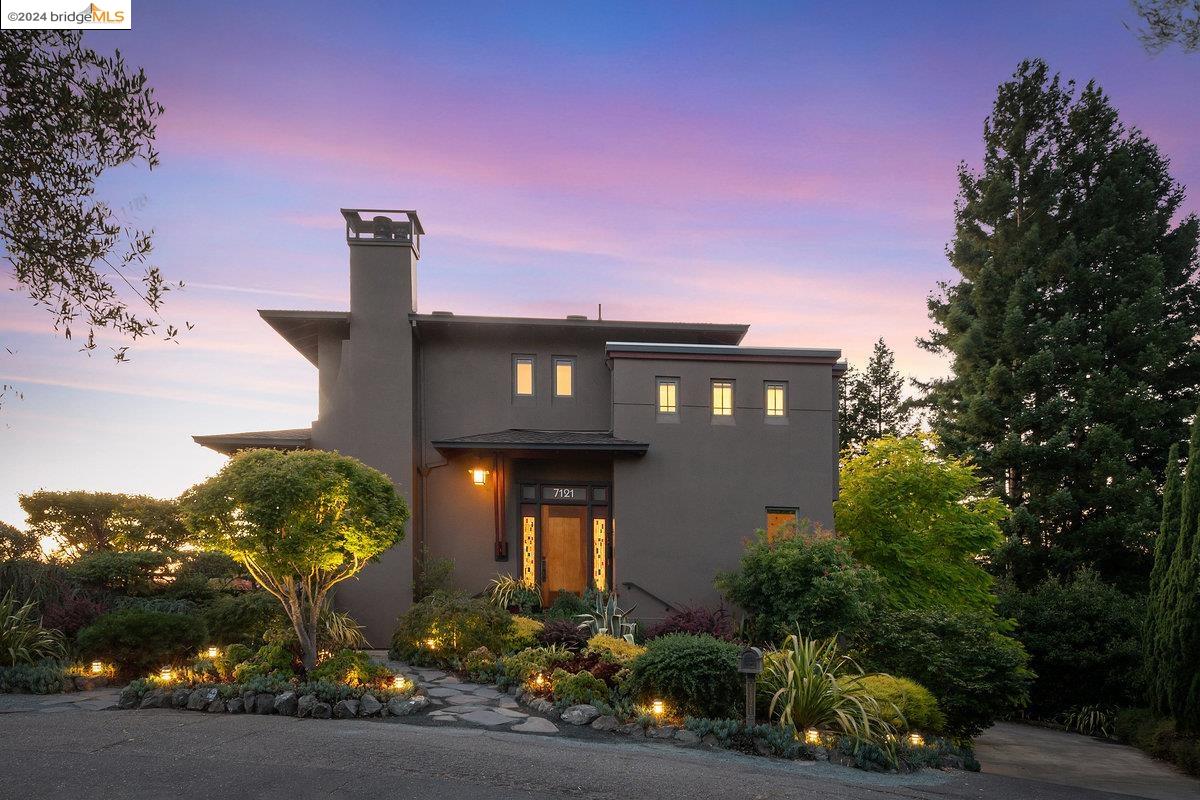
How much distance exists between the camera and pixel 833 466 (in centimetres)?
1427

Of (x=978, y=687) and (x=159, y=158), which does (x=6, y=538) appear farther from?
(x=978, y=687)

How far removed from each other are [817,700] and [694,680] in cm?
141

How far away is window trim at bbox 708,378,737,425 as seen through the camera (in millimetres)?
14281

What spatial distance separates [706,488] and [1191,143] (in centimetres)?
1889

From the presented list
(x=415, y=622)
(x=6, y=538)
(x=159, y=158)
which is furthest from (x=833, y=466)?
(x=6, y=538)

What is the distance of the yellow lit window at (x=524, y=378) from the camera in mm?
15227

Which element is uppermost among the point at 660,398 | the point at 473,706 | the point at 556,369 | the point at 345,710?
the point at 556,369

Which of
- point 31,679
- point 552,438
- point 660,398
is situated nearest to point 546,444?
point 552,438

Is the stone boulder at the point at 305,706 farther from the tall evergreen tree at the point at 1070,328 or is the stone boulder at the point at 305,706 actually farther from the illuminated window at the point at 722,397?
the tall evergreen tree at the point at 1070,328

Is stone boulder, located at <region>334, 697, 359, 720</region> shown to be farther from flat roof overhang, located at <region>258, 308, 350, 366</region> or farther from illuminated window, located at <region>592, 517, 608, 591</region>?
flat roof overhang, located at <region>258, 308, 350, 366</region>

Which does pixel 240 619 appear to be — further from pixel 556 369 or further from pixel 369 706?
pixel 556 369

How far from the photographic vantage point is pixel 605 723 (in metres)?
7.71

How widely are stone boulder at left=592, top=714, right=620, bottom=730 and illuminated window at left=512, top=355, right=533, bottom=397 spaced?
845 centimetres

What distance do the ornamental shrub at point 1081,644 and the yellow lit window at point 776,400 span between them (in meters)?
6.70
